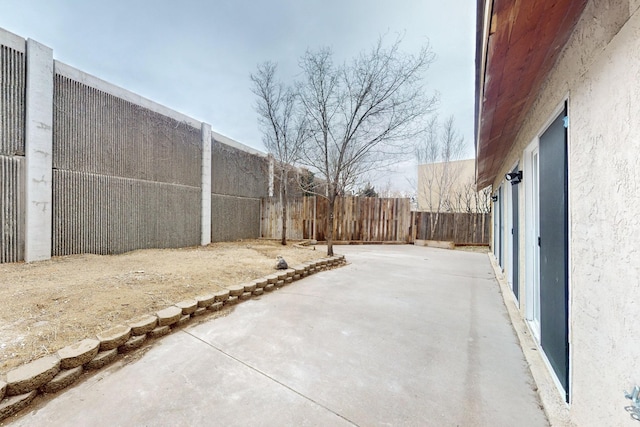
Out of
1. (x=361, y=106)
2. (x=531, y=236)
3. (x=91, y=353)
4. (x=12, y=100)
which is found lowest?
(x=91, y=353)

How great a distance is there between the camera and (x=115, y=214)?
6094 millimetres

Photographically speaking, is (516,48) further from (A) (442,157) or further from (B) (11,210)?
(A) (442,157)

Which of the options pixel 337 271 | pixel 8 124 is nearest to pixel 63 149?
pixel 8 124

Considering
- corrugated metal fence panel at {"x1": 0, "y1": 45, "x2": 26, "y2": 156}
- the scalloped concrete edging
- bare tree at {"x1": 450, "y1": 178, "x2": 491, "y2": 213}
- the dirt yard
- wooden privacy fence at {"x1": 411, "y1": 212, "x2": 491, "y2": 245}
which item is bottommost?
the scalloped concrete edging

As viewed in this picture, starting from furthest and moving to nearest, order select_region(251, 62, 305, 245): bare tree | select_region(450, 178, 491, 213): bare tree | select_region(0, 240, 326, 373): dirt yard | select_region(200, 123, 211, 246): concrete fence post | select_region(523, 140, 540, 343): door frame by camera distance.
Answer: select_region(450, 178, 491, 213): bare tree
select_region(200, 123, 211, 246): concrete fence post
select_region(251, 62, 305, 245): bare tree
select_region(523, 140, 540, 343): door frame
select_region(0, 240, 326, 373): dirt yard

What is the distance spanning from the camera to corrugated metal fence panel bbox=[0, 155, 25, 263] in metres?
4.52

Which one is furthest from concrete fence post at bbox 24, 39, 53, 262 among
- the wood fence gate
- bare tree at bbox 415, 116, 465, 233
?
bare tree at bbox 415, 116, 465, 233

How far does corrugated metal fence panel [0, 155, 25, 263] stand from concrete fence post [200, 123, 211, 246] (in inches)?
164

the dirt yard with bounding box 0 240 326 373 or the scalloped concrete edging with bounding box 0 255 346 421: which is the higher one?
the dirt yard with bounding box 0 240 326 373

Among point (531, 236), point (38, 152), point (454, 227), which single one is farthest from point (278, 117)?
point (454, 227)

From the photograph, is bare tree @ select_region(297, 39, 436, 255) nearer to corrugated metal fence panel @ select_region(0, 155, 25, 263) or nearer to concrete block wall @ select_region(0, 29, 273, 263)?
concrete block wall @ select_region(0, 29, 273, 263)

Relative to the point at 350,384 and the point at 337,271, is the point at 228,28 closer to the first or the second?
the point at 337,271

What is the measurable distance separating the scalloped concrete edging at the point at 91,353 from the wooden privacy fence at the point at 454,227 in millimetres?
9630

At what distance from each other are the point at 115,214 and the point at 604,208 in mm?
7737
